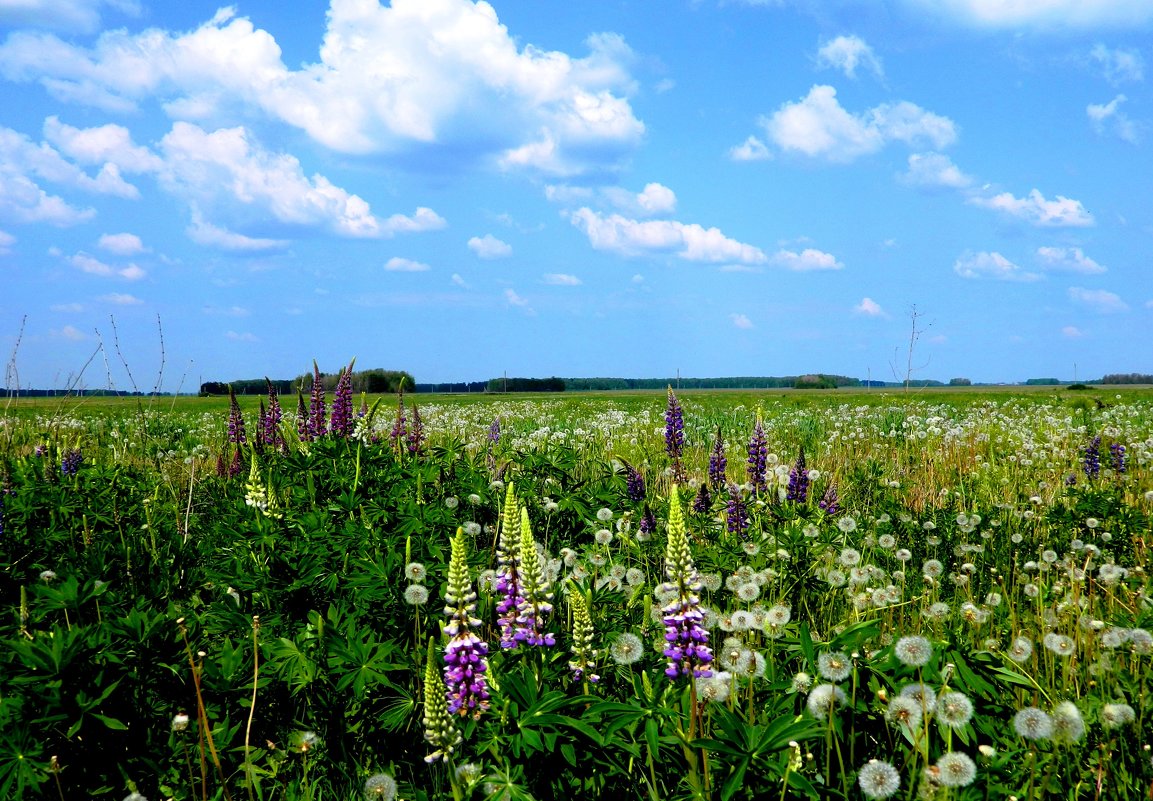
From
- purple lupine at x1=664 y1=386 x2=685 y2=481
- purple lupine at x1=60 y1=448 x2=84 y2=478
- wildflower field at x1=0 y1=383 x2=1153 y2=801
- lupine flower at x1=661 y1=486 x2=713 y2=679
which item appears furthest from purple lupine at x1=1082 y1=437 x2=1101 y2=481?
purple lupine at x1=60 y1=448 x2=84 y2=478

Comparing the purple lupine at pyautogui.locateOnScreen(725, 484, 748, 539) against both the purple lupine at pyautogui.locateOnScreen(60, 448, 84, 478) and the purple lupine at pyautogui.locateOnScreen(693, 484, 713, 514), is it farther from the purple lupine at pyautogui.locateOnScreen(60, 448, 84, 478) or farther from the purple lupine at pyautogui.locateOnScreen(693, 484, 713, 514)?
the purple lupine at pyautogui.locateOnScreen(60, 448, 84, 478)

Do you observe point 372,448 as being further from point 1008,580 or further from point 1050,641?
point 1008,580

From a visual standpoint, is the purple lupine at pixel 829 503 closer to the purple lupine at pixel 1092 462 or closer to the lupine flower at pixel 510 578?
the lupine flower at pixel 510 578

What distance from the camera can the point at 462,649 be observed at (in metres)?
2.61

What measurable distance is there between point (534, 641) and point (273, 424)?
222 inches

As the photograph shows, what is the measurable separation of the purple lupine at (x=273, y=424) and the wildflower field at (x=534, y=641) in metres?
0.04

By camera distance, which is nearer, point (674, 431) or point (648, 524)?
point (648, 524)

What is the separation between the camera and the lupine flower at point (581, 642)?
9.39ft

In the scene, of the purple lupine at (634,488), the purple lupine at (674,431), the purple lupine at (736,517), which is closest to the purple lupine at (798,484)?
the purple lupine at (736,517)

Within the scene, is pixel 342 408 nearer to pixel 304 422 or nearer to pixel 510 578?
pixel 304 422

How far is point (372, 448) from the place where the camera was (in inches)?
251

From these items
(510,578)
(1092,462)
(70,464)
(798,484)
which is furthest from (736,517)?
(70,464)

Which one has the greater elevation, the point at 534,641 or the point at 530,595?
the point at 530,595

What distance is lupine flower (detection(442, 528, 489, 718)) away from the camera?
8.36ft
